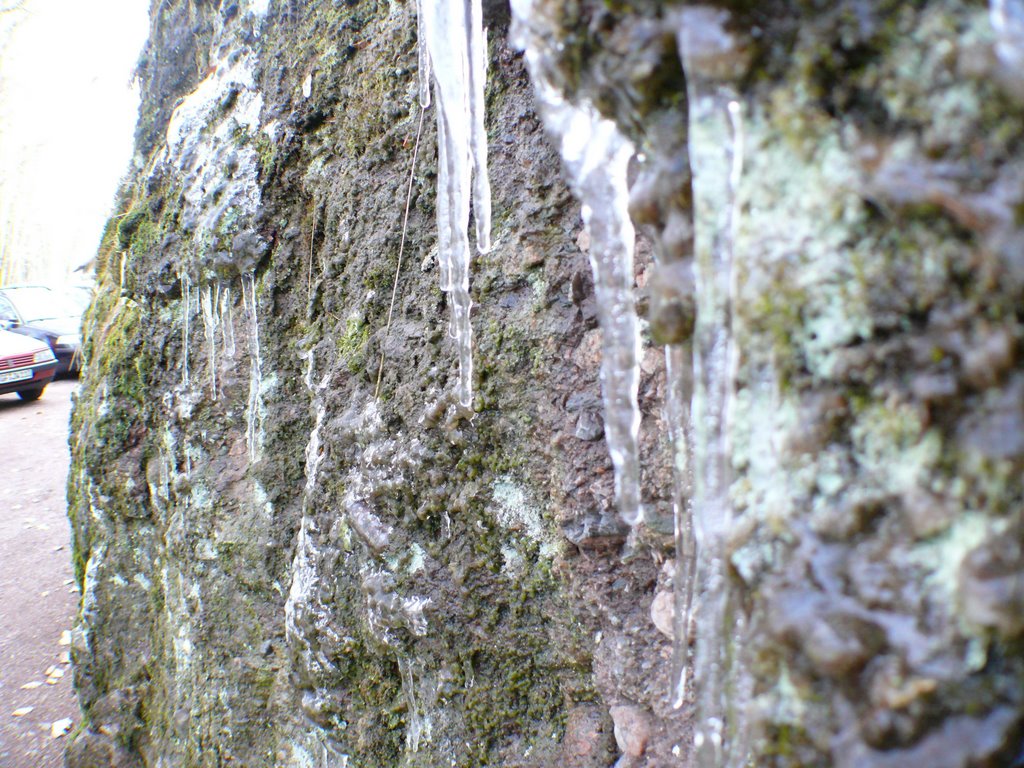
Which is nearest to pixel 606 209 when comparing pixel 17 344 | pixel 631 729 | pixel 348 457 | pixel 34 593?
pixel 631 729

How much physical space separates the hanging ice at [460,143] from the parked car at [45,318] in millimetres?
11252

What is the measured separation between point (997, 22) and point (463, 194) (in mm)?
1088

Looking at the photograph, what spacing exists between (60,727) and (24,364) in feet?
24.2

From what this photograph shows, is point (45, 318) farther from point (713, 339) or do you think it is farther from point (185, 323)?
point (713, 339)

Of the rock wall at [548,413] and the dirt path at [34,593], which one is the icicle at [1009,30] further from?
the dirt path at [34,593]

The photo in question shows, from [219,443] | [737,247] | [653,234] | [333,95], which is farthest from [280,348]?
[737,247]

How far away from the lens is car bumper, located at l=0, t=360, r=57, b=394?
32.2 feet

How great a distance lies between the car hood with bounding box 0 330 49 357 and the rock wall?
7.39m

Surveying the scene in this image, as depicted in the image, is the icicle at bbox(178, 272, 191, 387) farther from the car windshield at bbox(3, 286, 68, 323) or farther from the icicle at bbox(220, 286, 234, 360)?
the car windshield at bbox(3, 286, 68, 323)

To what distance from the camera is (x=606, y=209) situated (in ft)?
3.10

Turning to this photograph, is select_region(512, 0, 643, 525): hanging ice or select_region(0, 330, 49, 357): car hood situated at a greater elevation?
select_region(512, 0, 643, 525): hanging ice

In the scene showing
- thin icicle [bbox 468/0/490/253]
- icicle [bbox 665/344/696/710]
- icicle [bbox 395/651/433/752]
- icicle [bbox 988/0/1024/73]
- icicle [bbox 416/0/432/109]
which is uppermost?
icicle [bbox 416/0/432/109]

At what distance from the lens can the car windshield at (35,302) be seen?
11.1 m

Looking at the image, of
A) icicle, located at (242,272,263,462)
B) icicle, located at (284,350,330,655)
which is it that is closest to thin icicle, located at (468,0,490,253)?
icicle, located at (284,350,330,655)
